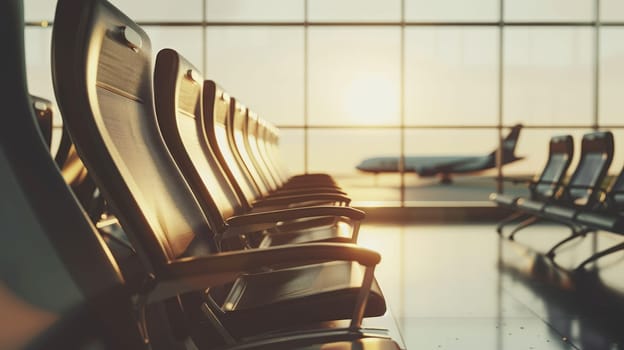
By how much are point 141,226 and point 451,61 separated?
282 inches

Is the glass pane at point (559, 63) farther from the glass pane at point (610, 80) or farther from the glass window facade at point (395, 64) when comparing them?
the glass pane at point (610, 80)

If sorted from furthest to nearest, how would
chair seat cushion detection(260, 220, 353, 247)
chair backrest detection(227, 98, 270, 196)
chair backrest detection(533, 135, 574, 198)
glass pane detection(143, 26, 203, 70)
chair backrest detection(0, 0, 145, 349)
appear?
1. glass pane detection(143, 26, 203, 70)
2. chair backrest detection(533, 135, 574, 198)
3. chair backrest detection(227, 98, 270, 196)
4. chair seat cushion detection(260, 220, 353, 247)
5. chair backrest detection(0, 0, 145, 349)

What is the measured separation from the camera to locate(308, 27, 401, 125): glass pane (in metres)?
7.27

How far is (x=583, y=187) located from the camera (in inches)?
185

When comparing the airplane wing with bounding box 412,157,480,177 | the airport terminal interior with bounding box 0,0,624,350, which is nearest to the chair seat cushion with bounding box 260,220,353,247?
the airport terminal interior with bounding box 0,0,624,350

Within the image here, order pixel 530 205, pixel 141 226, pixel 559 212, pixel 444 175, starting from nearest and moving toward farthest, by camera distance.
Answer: pixel 141 226
pixel 559 212
pixel 530 205
pixel 444 175

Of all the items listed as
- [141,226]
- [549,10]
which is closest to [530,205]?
[549,10]

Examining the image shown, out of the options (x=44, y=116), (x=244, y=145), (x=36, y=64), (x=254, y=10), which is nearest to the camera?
A: (x=44, y=116)

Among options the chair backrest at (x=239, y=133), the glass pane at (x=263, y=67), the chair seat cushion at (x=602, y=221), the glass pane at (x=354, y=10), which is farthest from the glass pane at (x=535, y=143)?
the chair backrest at (x=239, y=133)

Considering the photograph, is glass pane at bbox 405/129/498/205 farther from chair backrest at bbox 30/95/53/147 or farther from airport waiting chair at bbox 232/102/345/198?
chair backrest at bbox 30/95/53/147

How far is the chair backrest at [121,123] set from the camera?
0.92 m

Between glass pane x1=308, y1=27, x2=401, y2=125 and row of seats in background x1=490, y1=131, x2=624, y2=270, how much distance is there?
195 centimetres

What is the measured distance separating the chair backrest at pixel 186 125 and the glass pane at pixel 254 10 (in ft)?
18.6

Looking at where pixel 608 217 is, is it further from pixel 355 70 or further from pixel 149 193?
pixel 355 70
